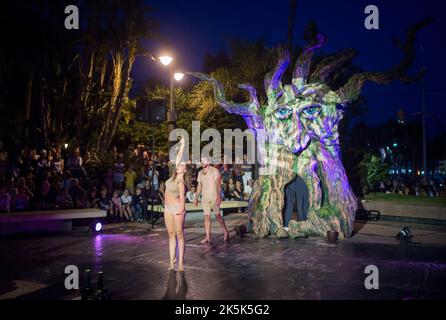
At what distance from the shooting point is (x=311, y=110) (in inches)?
412

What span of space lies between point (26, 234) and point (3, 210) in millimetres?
1469

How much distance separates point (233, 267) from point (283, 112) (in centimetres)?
454

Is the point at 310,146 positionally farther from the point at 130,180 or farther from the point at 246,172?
the point at 246,172

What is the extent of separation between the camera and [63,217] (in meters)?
12.3

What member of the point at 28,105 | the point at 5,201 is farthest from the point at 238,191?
the point at 28,105

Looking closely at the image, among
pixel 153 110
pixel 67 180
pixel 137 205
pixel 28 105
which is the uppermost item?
pixel 28 105

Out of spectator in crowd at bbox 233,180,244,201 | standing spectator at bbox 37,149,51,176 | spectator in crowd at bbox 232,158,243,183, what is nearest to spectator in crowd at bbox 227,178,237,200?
spectator in crowd at bbox 233,180,244,201

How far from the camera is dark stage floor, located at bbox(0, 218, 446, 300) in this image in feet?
20.1

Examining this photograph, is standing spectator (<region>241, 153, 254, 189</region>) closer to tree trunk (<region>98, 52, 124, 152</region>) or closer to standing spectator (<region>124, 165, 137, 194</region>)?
standing spectator (<region>124, 165, 137, 194</region>)

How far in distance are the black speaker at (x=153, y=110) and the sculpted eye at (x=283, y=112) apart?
3.33 metres

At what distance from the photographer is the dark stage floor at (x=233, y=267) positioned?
6121 mm

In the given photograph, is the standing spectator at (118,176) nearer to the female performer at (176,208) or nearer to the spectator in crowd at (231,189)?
the spectator in crowd at (231,189)

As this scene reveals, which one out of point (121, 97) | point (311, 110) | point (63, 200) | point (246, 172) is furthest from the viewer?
point (121, 97)
